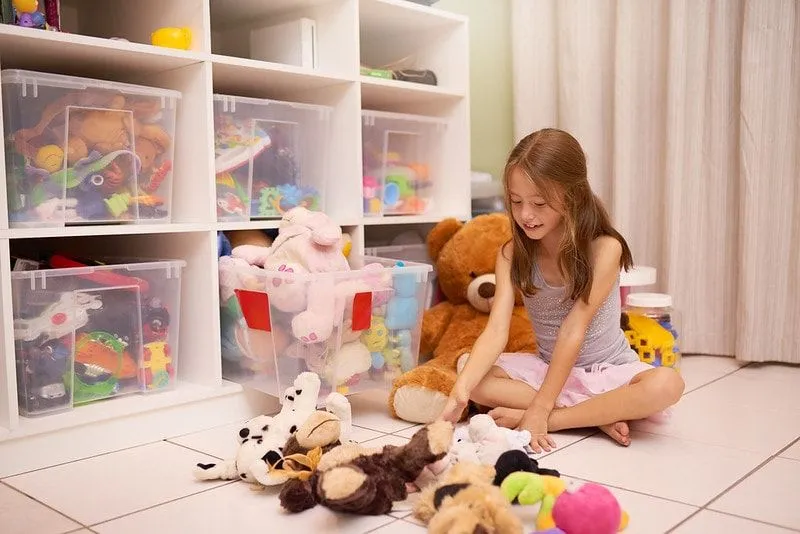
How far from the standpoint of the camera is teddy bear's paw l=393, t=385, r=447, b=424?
1.40m

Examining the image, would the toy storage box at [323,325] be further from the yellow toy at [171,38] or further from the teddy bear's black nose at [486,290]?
the yellow toy at [171,38]

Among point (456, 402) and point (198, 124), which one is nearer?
point (456, 402)

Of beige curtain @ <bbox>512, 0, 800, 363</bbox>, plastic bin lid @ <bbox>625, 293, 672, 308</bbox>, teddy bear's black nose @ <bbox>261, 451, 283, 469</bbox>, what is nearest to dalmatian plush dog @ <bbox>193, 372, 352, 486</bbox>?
teddy bear's black nose @ <bbox>261, 451, 283, 469</bbox>

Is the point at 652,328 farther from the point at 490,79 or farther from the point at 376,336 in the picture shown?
the point at 490,79

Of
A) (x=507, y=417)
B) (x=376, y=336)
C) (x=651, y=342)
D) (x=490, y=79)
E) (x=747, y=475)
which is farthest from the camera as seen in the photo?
(x=490, y=79)

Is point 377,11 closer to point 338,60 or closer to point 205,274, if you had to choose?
point 338,60

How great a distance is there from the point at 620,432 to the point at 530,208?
1.32 ft

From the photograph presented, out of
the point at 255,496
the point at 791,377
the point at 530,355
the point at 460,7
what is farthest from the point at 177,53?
the point at 791,377

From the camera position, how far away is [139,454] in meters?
A: 1.29

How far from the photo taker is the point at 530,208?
4.36ft

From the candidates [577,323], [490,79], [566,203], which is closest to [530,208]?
[566,203]

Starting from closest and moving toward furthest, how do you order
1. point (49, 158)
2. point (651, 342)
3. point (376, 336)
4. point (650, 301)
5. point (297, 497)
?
1. point (297, 497)
2. point (49, 158)
3. point (376, 336)
4. point (651, 342)
5. point (650, 301)

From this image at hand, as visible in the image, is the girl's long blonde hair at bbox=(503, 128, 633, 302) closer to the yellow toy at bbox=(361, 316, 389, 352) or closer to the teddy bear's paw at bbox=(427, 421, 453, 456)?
the yellow toy at bbox=(361, 316, 389, 352)

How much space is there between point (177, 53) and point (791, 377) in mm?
1447
